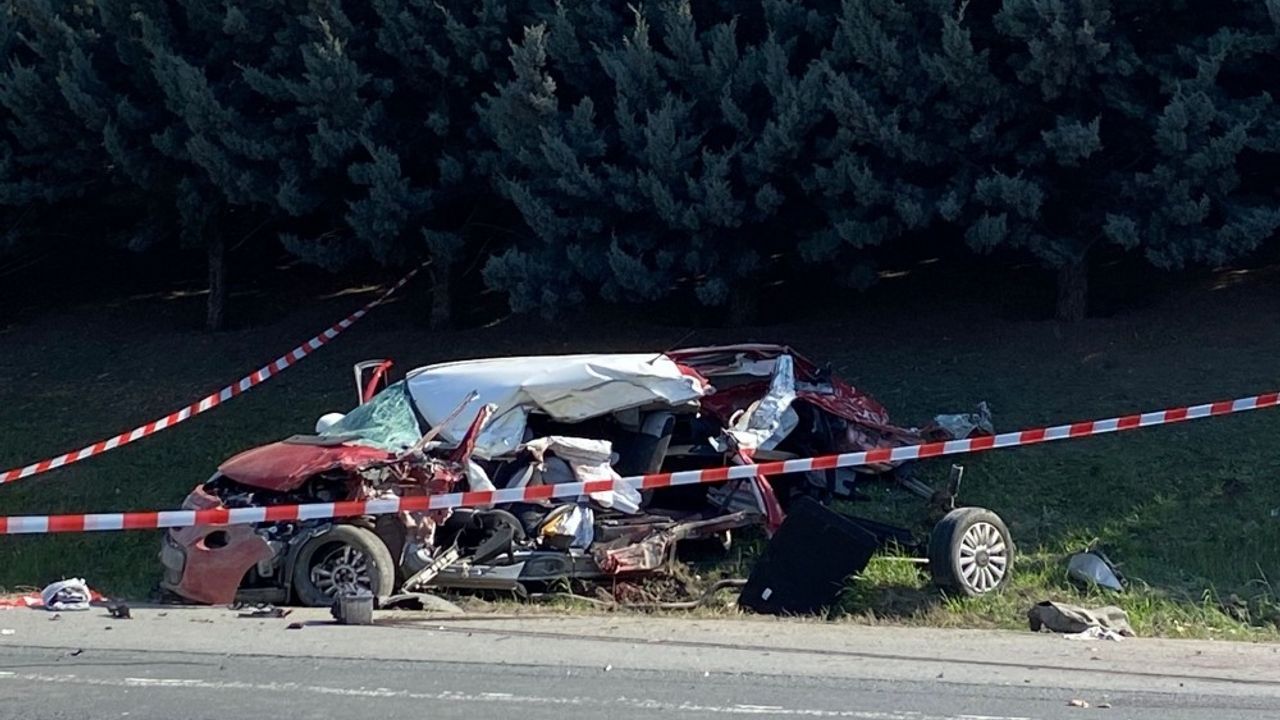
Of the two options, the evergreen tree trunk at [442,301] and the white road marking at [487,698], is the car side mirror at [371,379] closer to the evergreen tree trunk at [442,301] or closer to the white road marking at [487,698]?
the white road marking at [487,698]

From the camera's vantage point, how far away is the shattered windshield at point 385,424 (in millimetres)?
10617

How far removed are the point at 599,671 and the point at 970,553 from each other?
10.5 ft

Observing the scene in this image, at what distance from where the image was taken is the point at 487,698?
286 inches

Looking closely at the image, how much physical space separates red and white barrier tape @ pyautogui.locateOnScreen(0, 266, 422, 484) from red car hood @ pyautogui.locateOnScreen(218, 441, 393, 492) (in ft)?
15.1

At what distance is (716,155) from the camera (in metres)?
14.5

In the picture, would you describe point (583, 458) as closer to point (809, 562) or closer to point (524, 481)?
point (524, 481)

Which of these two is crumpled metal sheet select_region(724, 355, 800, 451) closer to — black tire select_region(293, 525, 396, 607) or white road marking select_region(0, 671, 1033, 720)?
black tire select_region(293, 525, 396, 607)

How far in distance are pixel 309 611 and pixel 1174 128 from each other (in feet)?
28.2

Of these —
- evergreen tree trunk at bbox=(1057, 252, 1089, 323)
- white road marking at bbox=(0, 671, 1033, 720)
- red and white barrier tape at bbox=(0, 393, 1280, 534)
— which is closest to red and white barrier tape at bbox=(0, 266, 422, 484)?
red and white barrier tape at bbox=(0, 393, 1280, 534)

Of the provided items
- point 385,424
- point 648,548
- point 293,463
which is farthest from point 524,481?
point 293,463

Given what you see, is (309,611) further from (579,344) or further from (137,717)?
(579,344)

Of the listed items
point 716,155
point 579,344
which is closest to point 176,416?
point 579,344

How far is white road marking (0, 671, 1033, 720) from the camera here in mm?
6871

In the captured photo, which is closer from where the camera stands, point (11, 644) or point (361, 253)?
point (11, 644)
